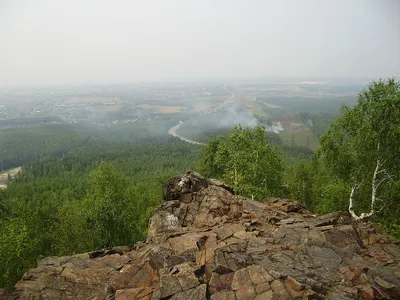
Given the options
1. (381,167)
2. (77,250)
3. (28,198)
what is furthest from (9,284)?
(28,198)

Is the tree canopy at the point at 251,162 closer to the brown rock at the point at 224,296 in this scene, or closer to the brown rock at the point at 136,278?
the brown rock at the point at 136,278

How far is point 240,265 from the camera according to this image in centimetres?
1444

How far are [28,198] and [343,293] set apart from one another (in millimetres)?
92812

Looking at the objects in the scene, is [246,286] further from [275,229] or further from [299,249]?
[275,229]

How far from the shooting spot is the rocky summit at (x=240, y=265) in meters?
12.7

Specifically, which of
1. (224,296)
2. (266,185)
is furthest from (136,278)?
(266,185)

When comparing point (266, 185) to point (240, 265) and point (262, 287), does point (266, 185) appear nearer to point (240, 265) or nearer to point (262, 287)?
point (240, 265)

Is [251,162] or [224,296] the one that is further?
[251,162]

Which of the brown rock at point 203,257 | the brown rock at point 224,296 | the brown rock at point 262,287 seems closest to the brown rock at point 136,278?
the brown rock at point 203,257

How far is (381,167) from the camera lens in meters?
24.1

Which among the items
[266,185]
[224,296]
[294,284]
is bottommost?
[266,185]

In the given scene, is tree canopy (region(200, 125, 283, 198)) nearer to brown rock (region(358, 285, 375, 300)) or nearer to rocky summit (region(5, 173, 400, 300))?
rocky summit (region(5, 173, 400, 300))

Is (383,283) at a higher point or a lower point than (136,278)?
higher

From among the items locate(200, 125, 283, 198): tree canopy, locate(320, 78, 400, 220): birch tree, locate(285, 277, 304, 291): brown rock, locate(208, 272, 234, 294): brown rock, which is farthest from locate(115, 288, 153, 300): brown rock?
locate(320, 78, 400, 220): birch tree
